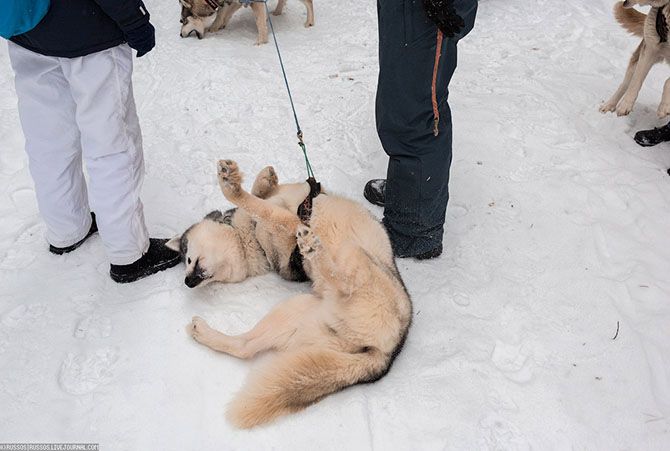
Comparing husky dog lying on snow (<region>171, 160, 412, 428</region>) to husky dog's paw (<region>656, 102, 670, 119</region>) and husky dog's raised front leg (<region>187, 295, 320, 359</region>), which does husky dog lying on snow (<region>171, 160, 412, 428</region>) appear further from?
husky dog's paw (<region>656, 102, 670, 119</region>)

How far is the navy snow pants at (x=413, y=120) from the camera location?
2.43 metres

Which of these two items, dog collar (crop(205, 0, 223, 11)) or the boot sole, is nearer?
A: the boot sole

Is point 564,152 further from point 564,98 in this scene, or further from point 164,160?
point 164,160

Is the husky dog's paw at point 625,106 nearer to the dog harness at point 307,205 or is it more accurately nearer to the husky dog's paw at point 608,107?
the husky dog's paw at point 608,107

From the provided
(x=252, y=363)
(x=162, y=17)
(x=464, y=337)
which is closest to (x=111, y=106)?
(x=252, y=363)

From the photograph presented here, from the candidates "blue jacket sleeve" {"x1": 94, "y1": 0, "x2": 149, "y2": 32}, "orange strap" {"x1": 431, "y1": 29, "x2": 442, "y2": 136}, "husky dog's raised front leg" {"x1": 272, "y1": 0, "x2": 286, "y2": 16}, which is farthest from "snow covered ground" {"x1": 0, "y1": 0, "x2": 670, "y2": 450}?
"husky dog's raised front leg" {"x1": 272, "y1": 0, "x2": 286, "y2": 16}

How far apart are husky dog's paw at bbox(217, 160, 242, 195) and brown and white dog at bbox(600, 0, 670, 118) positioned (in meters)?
3.43

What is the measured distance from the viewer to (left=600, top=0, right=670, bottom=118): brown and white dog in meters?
3.77

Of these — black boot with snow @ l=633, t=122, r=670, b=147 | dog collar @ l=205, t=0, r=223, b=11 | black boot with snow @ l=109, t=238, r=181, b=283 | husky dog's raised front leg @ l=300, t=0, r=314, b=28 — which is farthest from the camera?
husky dog's raised front leg @ l=300, t=0, r=314, b=28

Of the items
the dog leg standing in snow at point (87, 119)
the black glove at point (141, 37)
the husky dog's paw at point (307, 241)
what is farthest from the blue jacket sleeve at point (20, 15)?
the husky dog's paw at point (307, 241)

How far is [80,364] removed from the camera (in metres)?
2.19

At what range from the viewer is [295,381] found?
2.02 metres

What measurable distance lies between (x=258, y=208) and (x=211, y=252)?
0.37 metres

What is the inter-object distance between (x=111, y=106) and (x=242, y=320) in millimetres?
1287
